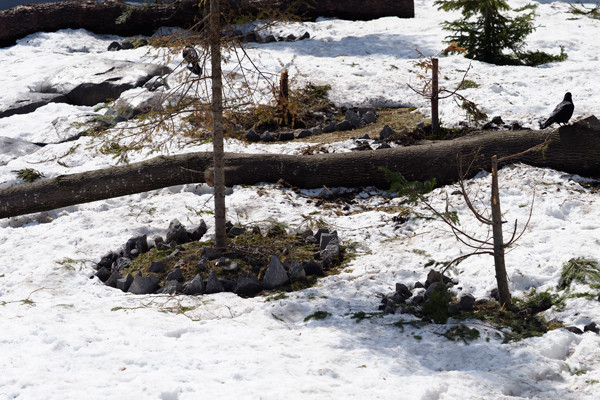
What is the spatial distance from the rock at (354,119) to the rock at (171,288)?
189 inches

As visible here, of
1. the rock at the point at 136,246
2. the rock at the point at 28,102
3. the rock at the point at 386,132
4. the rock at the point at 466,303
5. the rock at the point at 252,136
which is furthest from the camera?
the rock at the point at 28,102

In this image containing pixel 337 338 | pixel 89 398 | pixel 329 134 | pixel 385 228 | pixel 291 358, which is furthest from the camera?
pixel 329 134

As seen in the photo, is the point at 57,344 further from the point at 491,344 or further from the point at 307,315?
the point at 491,344

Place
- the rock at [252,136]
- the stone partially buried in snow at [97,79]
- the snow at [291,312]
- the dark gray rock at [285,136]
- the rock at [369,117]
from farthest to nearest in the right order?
1. the stone partially buried in snow at [97,79]
2. the rock at [369,117]
3. the rock at [252,136]
4. the dark gray rock at [285,136]
5. the snow at [291,312]

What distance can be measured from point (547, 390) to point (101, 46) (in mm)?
14386

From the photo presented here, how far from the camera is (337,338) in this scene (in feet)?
15.5

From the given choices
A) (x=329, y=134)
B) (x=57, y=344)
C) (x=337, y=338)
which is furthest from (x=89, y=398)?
(x=329, y=134)

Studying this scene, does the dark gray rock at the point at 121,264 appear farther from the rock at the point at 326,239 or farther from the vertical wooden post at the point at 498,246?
the vertical wooden post at the point at 498,246

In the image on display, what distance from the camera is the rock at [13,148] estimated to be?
31.4 feet

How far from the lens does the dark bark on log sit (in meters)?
15.5

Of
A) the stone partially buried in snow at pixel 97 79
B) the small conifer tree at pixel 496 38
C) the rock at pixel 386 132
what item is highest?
the small conifer tree at pixel 496 38

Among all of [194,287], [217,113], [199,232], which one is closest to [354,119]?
[199,232]

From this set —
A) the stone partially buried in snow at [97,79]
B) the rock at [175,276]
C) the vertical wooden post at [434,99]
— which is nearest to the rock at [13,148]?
the stone partially buried in snow at [97,79]

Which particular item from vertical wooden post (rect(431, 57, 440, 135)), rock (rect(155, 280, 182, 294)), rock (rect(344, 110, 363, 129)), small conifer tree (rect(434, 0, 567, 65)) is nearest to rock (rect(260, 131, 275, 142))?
rock (rect(344, 110, 363, 129))
